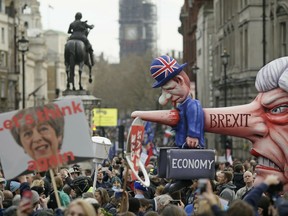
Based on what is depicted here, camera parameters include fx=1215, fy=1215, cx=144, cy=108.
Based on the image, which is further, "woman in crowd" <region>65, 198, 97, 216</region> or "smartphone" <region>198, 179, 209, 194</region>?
"woman in crowd" <region>65, 198, 97, 216</region>

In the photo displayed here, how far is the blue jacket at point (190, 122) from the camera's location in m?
16.2

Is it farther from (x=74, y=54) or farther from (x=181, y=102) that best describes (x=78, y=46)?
(x=181, y=102)

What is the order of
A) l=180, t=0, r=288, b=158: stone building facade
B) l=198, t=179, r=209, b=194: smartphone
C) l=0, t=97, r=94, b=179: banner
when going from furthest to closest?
l=180, t=0, r=288, b=158: stone building facade → l=0, t=97, r=94, b=179: banner → l=198, t=179, r=209, b=194: smartphone

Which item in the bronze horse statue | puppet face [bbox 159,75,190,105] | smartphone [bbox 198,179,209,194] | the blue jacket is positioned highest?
the bronze horse statue

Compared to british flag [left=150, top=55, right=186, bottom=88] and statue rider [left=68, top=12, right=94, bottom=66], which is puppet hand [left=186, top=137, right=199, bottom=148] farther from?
statue rider [left=68, top=12, right=94, bottom=66]

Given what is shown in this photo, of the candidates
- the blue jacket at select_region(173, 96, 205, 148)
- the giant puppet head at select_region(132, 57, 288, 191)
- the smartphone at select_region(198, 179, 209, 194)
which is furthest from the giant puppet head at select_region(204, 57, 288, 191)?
the smartphone at select_region(198, 179, 209, 194)

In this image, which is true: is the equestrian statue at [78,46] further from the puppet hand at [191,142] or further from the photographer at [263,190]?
the photographer at [263,190]

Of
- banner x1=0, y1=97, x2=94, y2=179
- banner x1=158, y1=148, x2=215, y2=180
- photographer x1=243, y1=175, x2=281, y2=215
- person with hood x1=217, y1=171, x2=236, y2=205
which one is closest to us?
photographer x1=243, y1=175, x2=281, y2=215

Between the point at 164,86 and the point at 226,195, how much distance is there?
1.73 metres

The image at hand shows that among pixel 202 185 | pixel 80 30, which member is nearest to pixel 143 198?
pixel 202 185

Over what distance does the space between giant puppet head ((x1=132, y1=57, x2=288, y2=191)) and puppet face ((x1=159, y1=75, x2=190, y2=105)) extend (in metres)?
0.46

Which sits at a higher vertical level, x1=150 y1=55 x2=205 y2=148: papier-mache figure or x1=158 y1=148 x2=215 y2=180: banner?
x1=150 y1=55 x2=205 y2=148: papier-mache figure

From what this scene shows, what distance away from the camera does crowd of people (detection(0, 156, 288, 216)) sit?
35.7 feet

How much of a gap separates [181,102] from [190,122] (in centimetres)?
34
